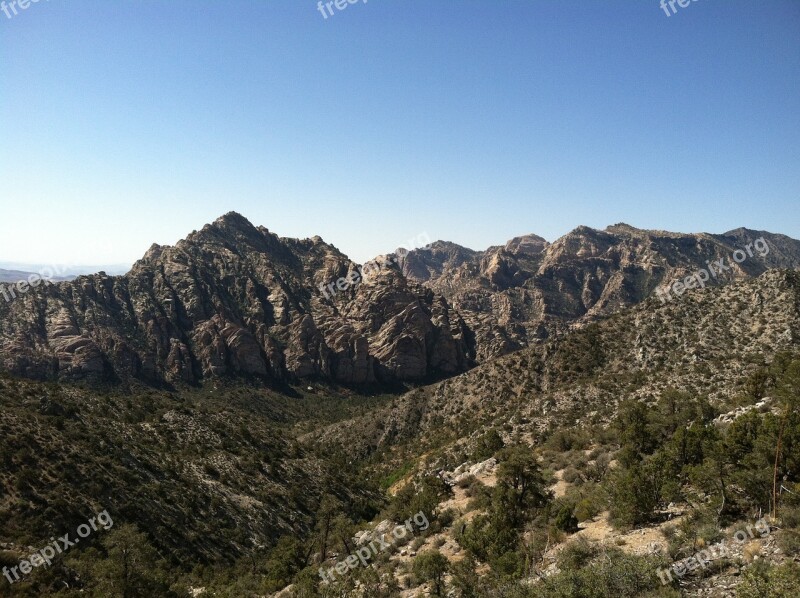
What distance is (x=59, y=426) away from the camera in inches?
2035

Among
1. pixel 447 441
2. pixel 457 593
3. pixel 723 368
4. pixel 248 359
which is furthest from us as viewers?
pixel 248 359

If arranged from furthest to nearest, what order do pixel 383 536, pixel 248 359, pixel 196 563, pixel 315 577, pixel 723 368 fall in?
pixel 248 359, pixel 723 368, pixel 196 563, pixel 383 536, pixel 315 577

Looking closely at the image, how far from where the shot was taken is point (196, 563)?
43250 millimetres

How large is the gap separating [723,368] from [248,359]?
17644 cm

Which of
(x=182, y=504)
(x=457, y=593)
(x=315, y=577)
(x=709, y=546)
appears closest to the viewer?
(x=709, y=546)

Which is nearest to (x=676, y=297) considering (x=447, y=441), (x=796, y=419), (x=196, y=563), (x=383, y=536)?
(x=447, y=441)

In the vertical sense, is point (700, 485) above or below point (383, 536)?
above

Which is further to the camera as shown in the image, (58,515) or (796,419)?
(58,515)

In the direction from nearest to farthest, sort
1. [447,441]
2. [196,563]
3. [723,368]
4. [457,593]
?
1. [457,593]
2. [196,563]
3. [723,368]
4. [447,441]

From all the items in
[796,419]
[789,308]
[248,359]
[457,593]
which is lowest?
[248,359]

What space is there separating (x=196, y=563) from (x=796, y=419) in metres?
51.4

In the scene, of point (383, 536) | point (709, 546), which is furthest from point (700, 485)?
point (383, 536)

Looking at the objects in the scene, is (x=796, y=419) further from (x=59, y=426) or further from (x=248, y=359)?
(x=248, y=359)

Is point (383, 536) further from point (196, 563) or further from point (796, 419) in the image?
point (796, 419)
